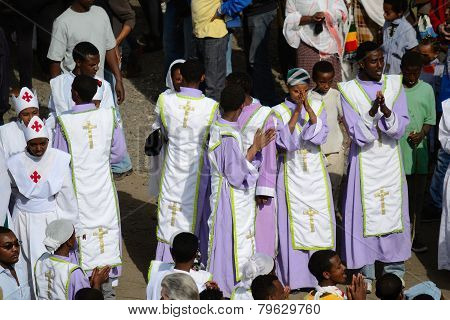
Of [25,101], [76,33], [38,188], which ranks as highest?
[76,33]

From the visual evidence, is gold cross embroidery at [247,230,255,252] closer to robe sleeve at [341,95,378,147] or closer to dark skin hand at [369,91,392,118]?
robe sleeve at [341,95,378,147]

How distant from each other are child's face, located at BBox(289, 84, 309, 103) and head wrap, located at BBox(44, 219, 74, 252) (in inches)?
108

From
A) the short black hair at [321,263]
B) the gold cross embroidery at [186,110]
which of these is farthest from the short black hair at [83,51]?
the short black hair at [321,263]

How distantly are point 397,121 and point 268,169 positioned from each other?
123cm

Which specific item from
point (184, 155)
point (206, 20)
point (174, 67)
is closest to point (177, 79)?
point (174, 67)

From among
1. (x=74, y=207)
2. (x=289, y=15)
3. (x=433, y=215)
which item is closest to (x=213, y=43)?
(x=289, y=15)

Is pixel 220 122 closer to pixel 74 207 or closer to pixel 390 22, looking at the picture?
pixel 74 207

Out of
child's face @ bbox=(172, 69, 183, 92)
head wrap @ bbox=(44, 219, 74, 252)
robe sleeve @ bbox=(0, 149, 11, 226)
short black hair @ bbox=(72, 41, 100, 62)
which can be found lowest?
head wrap @ bbox=(44, 219, 74, 252)

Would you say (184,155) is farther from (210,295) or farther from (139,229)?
(210,295)

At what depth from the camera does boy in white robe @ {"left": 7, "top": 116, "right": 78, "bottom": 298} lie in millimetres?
11453

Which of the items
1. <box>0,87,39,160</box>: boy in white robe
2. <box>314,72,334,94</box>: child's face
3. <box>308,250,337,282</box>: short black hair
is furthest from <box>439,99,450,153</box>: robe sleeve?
<box>0,87,39,160</box>: boy in white robe

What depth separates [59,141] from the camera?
12125 millimetres

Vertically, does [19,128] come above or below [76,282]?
above

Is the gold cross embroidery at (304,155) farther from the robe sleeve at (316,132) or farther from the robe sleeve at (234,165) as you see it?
the robe sleeve at (234,165)
